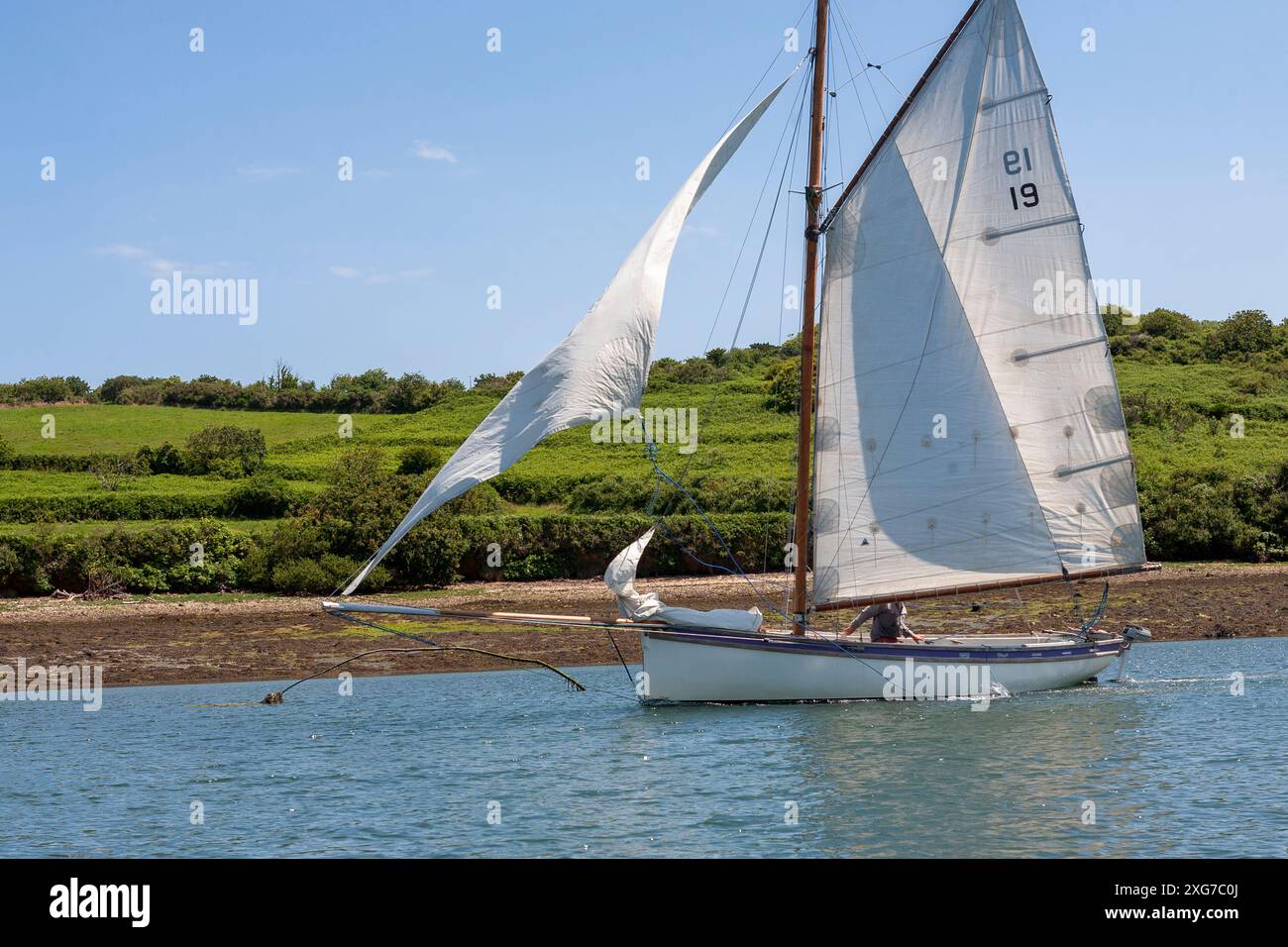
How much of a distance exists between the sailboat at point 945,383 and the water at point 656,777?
3.93ft

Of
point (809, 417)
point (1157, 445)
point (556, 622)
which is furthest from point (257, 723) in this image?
point (1157, 445)

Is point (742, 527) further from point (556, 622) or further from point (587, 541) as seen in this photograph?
point (556, 622)

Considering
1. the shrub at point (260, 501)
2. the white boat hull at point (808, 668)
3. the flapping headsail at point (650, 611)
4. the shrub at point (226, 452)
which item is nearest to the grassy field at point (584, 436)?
the shrub at point (226, 452)

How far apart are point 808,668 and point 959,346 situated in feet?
23.2

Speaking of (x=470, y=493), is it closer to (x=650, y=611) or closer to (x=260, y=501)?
(x=260, y=501)

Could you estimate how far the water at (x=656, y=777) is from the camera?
16.4m

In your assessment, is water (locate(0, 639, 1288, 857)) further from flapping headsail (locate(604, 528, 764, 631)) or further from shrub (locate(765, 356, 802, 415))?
shrub (locate(765, 356, 802, 415))

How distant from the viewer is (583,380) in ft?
72.8

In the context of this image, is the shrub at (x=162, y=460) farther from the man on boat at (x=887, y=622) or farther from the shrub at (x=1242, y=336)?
the shrub at (x=1242, y=336)

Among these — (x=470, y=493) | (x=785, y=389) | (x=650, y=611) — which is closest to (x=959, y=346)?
(x=650, y=611)

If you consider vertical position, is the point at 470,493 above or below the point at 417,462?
below

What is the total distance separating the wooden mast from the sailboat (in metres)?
0.04

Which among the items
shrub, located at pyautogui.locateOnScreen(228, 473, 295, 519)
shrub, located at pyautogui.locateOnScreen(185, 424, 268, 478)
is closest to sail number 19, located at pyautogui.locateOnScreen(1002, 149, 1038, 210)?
shrub, located at pyautogui.locateOnScreen(228, 473, 295, 519)
